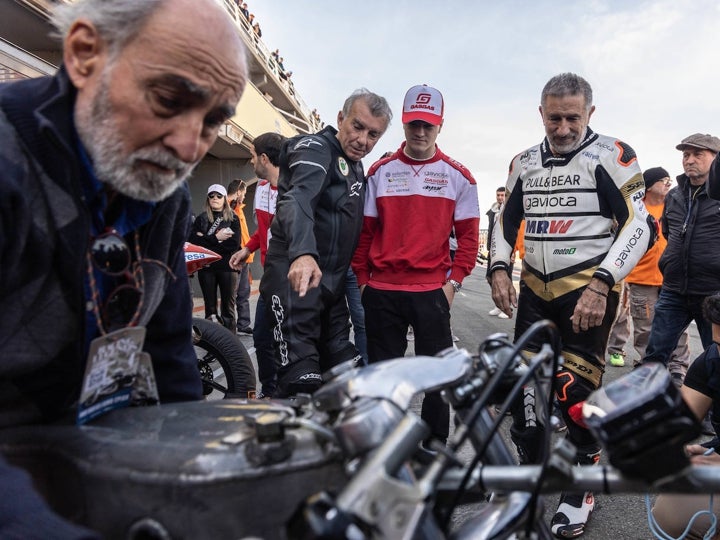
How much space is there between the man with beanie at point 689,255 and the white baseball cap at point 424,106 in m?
2.18

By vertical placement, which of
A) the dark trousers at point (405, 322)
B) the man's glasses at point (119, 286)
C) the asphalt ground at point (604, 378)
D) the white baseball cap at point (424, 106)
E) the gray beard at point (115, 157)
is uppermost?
the white baseball cap at point (424, 106)

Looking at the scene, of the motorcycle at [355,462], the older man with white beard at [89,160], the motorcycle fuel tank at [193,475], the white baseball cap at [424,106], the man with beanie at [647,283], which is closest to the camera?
the motorcycle at [355,462]

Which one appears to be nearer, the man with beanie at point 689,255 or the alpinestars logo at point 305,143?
the alpinestars logo at point 305,143

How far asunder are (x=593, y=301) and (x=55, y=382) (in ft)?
6.62

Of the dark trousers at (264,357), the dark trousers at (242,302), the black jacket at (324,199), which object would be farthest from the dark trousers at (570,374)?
the dark trousers at (242,302)

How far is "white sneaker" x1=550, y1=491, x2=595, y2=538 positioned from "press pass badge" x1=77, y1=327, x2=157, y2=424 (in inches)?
69.8

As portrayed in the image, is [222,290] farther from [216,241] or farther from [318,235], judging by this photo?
[318,235]

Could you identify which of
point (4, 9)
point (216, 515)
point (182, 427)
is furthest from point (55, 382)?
point (4, 9)

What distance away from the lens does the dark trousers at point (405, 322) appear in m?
2.69

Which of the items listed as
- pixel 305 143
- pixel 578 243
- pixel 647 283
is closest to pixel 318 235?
pixel 305 143

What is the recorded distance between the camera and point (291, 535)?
0.57 meters

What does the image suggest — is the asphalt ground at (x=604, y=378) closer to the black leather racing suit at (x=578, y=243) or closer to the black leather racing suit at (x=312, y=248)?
the black leather racing suit at (x=578, y=243)

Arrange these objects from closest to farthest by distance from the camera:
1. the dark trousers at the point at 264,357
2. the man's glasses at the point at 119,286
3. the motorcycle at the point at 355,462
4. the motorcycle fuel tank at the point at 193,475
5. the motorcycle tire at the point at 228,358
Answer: the motorcycle at the point at 355,462 < the motorcycle fuel tank at the point at 193,475 < the man's glasses at the point at 119,286 < the motorcycle tire at the point at 228,358 < the dark trousers at the point at 264,357

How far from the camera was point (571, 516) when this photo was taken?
200 centimetres
